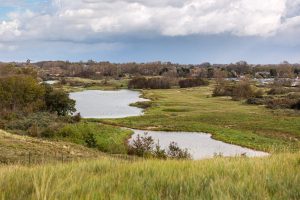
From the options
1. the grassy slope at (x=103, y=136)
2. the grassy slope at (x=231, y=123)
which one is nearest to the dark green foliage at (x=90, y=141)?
the grassy slope at (x=103, y=136)

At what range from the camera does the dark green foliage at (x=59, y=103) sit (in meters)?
69.9

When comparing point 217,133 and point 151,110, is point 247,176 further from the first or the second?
point 151,110

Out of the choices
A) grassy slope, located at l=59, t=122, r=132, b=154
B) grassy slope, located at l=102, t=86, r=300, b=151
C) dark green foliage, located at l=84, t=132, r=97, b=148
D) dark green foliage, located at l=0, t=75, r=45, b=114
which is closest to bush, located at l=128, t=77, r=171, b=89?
grassy slope, located at l=102, t=86, r=300, b=151

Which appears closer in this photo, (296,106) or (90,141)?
(90,141)

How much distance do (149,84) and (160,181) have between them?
16220 cm

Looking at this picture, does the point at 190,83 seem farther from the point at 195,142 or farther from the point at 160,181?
the point at 160,181

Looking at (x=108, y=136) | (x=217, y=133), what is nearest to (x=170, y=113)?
(x=217, y=133)

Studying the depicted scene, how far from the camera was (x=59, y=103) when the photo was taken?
71.1 metres

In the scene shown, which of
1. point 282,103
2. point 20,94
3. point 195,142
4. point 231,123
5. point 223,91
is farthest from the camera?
point 223,91

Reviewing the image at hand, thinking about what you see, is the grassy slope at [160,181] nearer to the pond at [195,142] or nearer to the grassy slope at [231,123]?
the pond at [195,142]

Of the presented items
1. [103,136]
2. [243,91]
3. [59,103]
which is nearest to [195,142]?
[103,136]

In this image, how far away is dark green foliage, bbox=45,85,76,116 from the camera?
69.9 metres

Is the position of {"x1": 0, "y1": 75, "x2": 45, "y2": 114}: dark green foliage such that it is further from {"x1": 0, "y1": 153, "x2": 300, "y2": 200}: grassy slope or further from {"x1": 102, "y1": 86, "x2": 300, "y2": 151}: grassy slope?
{"x1": 0, "y1": 153, "x2": 300, "y2": 200}: grassy slope

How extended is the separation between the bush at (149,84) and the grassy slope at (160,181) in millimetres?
157588
